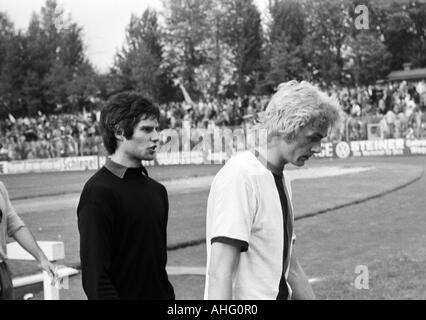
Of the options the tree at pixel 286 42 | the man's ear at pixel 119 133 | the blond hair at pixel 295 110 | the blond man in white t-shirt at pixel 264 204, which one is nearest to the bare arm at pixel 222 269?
the blond man in white t-shirt at pixel 264 204

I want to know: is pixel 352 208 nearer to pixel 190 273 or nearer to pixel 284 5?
pixel 190 273

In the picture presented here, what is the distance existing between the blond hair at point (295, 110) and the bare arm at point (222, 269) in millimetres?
369

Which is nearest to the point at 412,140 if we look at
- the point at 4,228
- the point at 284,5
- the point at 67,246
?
the point at 284,5

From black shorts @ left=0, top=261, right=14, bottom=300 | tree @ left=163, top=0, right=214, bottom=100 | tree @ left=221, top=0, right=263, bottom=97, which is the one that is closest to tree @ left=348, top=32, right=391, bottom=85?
tree @ left=221, top=0, right=263, bottom=97

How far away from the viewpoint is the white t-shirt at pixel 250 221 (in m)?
1.85

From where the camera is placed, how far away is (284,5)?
17.7ft

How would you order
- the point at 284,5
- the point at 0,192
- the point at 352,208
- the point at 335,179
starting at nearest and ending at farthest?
the point at 0,192, the point at 284,5, the point at 352,208, the point at 335,179

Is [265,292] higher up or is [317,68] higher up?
[317,68]

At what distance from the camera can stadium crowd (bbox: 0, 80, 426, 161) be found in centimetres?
582

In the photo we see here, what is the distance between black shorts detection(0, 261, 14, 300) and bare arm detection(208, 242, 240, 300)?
4.75 ft

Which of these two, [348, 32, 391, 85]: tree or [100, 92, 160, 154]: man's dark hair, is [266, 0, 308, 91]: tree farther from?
[100, 92, 160, 154]: man's dark hair

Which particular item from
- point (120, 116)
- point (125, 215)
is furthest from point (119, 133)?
point (125, 215)

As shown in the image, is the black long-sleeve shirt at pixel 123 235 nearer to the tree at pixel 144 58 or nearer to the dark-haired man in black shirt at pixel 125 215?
the dark-haired man in black shirt at pixel 125 215
